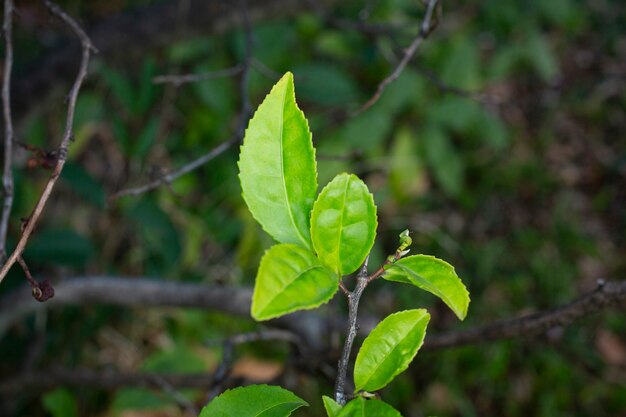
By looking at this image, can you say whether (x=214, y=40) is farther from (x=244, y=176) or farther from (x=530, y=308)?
(x=244, y=176)

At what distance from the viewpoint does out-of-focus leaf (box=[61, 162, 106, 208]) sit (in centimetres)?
203

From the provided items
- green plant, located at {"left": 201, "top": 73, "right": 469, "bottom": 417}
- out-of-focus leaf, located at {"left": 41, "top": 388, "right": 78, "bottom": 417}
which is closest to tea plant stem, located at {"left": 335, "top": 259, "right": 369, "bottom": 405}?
green plant, located at {"left": 201, "top": 73, "right": 469, "bottom": 417}

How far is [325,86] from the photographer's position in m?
2.62

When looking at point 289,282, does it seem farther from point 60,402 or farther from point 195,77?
point 60,402

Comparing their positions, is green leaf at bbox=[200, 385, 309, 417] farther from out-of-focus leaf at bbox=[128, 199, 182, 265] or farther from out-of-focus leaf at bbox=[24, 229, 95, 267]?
out-of-focus leaf at bbox=[128, 199, 182, 265]

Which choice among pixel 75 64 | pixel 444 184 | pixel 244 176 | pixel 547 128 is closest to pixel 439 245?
pixel 444 184

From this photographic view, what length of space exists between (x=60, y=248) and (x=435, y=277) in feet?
4.90

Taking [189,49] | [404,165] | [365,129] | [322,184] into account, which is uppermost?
[189,49]

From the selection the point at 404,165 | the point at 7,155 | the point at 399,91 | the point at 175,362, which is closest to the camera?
the point at 7,155

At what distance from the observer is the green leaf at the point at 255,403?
75 cm

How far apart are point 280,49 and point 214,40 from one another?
278mm

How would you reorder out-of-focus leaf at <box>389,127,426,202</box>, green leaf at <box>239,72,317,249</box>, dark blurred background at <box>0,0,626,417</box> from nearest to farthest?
1. green leaf at <box>239,72,317,249</box>
2. dark blurred background at <box>0,0,626,417</box>
3. out-of-focus leaf at <box>389,127,426,202</box>

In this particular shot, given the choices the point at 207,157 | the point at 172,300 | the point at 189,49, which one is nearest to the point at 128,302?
the point at 172,300

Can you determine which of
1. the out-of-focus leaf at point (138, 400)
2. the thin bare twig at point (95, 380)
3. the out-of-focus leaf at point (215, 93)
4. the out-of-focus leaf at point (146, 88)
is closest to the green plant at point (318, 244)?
the thin bare twig at point (95, 380)
